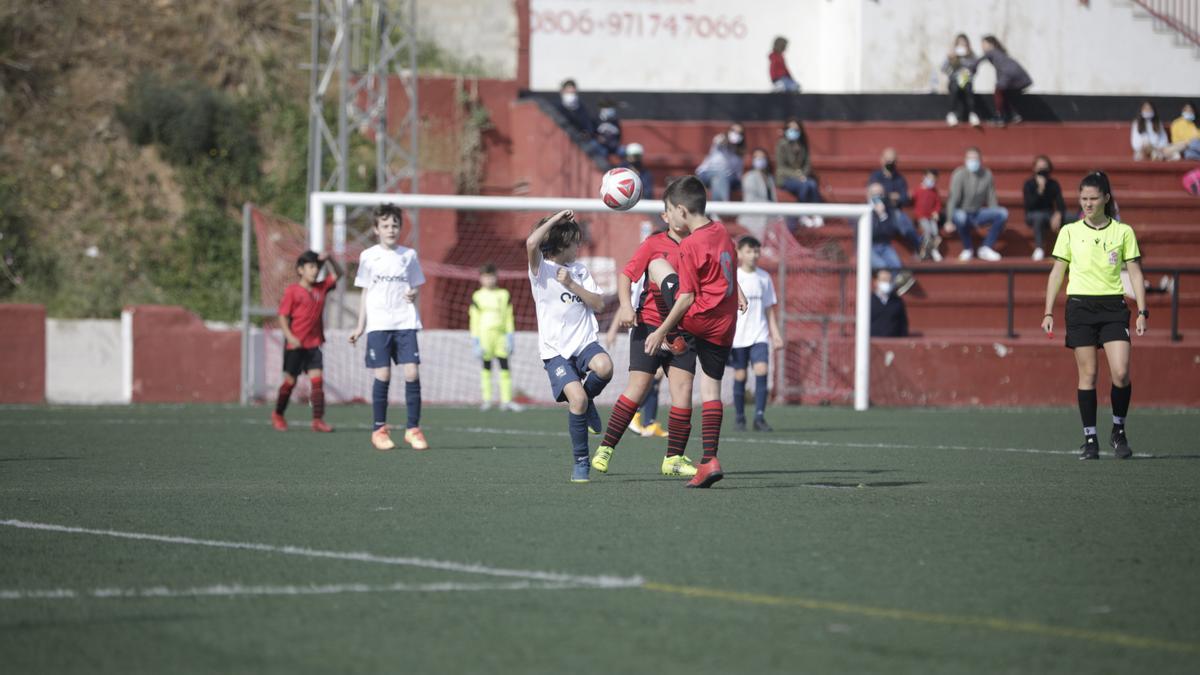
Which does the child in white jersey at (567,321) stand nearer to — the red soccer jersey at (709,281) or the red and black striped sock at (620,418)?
the red and black striped sock at (620,418)

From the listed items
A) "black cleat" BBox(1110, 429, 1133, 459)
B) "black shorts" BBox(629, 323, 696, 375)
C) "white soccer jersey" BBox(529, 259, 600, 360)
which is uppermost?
"white soccer jersey" BBox(529, 259, 600, 360)

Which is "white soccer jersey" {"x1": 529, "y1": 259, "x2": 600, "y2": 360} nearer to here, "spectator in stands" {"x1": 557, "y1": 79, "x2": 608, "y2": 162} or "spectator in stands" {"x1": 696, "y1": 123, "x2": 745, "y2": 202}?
"spectator in stands" {"x1": 696, "y1": 123, "x2": 745, "y2": 202}

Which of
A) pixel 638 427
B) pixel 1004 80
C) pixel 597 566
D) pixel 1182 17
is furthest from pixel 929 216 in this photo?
pixel 597 566

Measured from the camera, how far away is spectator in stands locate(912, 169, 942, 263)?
79.3 ft

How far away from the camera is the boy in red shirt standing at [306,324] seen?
15.2 meters

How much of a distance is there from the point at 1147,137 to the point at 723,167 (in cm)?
785

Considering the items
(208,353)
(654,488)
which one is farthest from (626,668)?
(208,353)

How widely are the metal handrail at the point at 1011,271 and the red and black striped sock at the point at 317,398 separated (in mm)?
9149

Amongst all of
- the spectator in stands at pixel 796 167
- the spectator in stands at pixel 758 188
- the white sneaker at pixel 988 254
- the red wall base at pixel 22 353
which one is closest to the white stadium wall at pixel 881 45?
the spectator in stands at pixel 796 167

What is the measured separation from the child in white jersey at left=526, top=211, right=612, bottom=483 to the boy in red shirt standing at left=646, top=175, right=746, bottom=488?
768 mm

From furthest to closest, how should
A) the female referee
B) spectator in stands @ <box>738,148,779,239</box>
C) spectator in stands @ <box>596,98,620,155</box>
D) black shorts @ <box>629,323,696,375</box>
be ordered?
spectator in stands @ <box>596,98,620,155</box> < spectator in stands @ <box>738,148,779,239</box> < the female referee < black shorts @ <box>629,323,696,375</box>

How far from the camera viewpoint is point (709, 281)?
901 centimetres

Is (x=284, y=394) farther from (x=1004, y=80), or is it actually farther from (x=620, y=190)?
(x=1004, y=80)

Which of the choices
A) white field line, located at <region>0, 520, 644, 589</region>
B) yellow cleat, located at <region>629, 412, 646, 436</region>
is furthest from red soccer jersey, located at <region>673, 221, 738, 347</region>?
yellow cleat, located at <region>629, 412, 646, 436</region>
